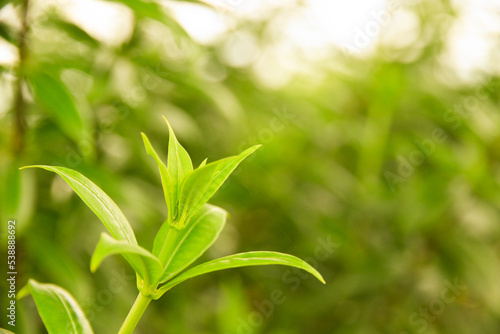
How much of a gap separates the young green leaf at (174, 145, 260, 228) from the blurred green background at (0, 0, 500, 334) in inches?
20.2

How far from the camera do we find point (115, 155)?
951 millimetres

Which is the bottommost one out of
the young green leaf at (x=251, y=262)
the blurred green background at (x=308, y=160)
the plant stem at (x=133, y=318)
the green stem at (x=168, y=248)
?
the blurred green background at (x=308, y=160)

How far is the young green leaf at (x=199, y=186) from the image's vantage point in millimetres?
299

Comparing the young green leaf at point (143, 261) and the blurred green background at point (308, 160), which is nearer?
the young green leaf at point (143, 261)

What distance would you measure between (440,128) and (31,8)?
124cm

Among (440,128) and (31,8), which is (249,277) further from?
(31,8)

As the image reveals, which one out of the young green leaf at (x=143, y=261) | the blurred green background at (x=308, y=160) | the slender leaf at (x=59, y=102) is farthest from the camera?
the blurred green background at (x=308, y=160)

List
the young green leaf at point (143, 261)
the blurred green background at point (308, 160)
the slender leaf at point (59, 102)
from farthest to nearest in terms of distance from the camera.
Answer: the blurred green background at point (308, 160) → the slender leaf at point (59, 102) → the young green leaf at point (143, 261)

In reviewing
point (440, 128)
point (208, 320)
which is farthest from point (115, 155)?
point (440, 128)

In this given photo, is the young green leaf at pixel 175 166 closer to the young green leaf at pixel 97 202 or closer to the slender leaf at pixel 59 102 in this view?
the young green leaf at pixel 97 202

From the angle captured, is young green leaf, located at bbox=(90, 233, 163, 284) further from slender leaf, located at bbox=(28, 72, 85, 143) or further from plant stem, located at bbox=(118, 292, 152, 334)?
slender leaf, located at bbox=(28, 72, 85, 143)

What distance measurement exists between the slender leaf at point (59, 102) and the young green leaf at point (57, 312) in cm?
32

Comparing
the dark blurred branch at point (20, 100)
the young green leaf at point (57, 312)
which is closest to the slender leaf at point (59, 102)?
the dark blurred branch at point (20, 100)

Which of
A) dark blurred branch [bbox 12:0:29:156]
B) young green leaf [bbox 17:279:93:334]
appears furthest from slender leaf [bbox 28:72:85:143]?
young green leaf [bbox 17:279:93:334]
